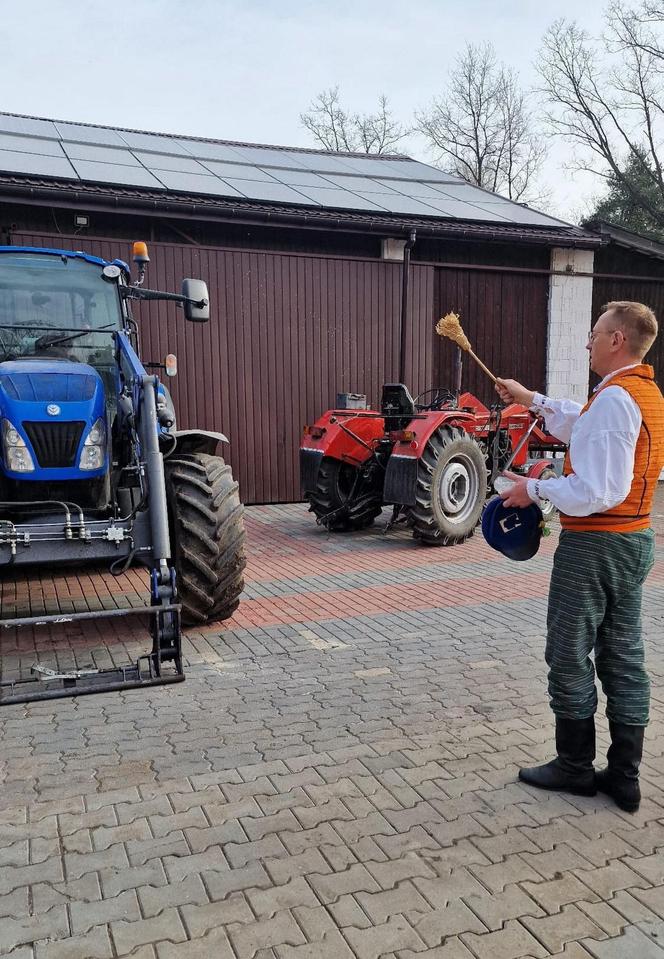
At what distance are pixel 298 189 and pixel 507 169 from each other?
2459 centimetres

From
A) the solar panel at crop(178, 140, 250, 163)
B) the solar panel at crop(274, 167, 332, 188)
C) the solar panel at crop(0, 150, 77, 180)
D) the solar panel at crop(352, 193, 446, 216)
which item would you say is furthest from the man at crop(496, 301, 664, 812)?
the solar panel at crop(178, 140, 250, 163)

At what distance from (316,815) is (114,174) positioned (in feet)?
30.9

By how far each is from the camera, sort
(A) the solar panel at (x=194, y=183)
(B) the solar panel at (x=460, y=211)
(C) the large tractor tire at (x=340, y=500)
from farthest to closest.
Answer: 1. (B) the solar panel at (x=460, y=211)
2. (A) the solar panel at (x=194, y=183)
3. (C) the large tractor tire at (x=340, y=500)

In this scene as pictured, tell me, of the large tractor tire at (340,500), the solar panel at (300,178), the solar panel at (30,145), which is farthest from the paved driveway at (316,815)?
the solar panel at (300,178)

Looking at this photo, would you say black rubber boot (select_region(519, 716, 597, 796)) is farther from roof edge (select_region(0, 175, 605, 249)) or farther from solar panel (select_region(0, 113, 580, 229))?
solar panel (select_region(0, 113, 580, 229))

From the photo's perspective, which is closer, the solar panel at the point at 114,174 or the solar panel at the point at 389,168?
the solar panel at the point at 114,174

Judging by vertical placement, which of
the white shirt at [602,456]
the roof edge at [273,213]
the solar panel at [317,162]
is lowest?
the white shirt at [602,456]

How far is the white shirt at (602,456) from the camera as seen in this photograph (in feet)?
9.15

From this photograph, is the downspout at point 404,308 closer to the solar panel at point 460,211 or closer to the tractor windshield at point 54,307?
the solar panel at point 460,211

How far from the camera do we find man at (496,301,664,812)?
2.82 metres

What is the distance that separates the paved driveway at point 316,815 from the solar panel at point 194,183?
22.5 ft

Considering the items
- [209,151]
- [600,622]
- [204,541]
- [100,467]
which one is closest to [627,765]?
[600,622]

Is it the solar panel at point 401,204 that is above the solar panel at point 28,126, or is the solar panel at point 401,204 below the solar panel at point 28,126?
below

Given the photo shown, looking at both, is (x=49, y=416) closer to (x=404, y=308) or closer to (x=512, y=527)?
(x=512, y=527)
